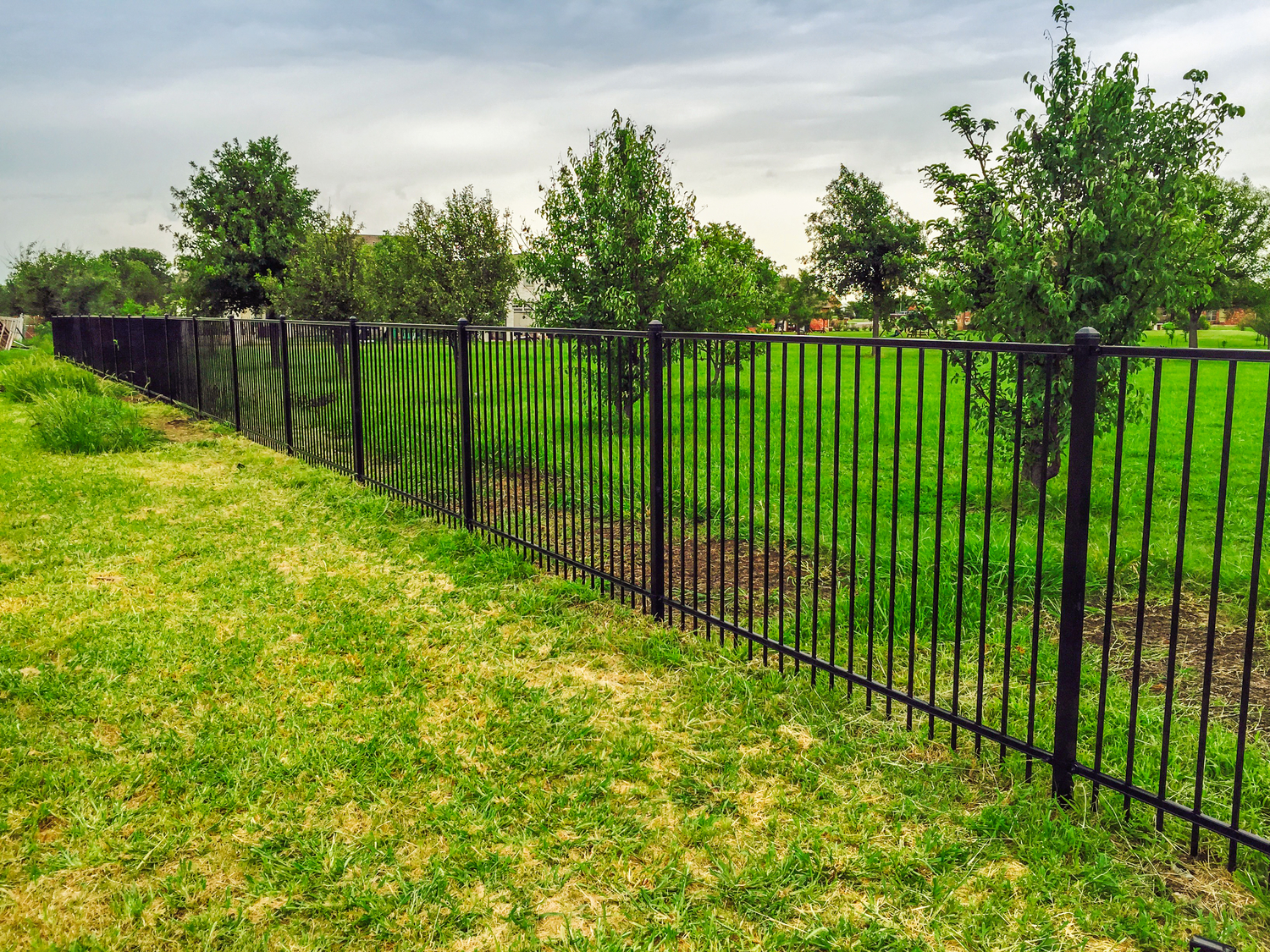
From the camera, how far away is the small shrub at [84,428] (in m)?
10.9

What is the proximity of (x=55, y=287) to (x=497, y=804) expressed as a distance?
101584 mm

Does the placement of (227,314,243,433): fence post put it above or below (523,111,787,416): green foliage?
below

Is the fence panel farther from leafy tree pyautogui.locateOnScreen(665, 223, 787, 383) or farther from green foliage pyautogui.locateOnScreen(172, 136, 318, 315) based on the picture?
green foliage pyautogui.locateOnScreen(172, 136, 318, 315)

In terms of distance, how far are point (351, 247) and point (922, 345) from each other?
24185mm

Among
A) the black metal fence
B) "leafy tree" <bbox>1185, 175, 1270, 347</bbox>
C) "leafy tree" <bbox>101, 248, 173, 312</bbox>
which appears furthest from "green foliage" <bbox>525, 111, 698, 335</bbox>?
"leafy tree" <bbox>101, 248, 173, 312</bbox>

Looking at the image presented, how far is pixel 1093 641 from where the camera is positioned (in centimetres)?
470

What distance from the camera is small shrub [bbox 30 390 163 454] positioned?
10.9m

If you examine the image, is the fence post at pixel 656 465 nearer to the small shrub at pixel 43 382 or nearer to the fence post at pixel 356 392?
the fence post at pixel 356 392

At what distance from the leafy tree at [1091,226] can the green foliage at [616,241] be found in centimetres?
514

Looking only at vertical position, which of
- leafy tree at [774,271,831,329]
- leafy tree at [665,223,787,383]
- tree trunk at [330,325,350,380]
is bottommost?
tree trunk at [330,325,350,380]

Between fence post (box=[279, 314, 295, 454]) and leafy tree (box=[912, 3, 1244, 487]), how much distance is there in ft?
24.7

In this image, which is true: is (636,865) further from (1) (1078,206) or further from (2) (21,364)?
(2) (21,364)

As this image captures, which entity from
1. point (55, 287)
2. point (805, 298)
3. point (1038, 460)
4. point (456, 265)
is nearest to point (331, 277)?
point (456, 265)

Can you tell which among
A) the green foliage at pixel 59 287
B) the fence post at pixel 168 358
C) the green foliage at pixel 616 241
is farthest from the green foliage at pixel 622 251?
the green foliage at pixel 59 287
